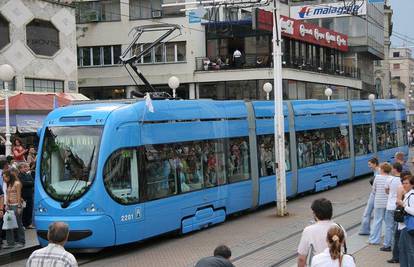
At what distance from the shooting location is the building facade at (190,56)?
44.9 m

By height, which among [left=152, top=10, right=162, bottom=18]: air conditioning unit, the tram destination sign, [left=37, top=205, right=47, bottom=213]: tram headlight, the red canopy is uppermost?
[left=152, top=10, right=162, bottom=18]: air conditioning unit

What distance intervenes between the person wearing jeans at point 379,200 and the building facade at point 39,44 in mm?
19113

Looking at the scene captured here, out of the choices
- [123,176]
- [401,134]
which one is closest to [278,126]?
[123,176]

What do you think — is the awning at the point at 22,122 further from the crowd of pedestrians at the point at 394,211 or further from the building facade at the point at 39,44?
the crowd of pedestrians at the point at 394,211

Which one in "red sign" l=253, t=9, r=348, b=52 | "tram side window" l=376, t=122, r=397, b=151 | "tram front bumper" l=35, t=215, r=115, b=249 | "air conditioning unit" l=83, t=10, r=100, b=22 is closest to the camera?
"tram front bumper" l=35, t=215, r=115, b=249

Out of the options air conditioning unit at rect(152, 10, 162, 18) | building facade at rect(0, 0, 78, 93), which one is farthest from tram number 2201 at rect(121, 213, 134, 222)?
air conditioning unit at rect(152, 10, 162, 18)

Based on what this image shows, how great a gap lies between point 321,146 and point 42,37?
14190 mm

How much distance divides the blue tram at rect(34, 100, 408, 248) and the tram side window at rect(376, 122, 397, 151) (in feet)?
31.3

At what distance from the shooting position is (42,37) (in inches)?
1162

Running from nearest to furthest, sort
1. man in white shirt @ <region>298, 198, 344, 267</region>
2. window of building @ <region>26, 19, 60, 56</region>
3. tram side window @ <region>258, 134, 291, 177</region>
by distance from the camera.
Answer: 1. man in white shirt @ <region>298, 198, 344, 267</region>
2. tram side window @ <region>258, 134, 291, 177</region>
3. window of building @ <region>26, 19, 60, 56</region>

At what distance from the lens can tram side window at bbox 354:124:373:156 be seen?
26.2 meters

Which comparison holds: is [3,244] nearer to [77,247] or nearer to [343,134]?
[77,247]

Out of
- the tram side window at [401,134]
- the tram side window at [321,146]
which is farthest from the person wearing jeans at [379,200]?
the tram side window at [401,134]

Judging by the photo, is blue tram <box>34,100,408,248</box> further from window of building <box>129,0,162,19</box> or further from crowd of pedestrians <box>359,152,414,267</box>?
window of building <box>129,0,162,19</box>
